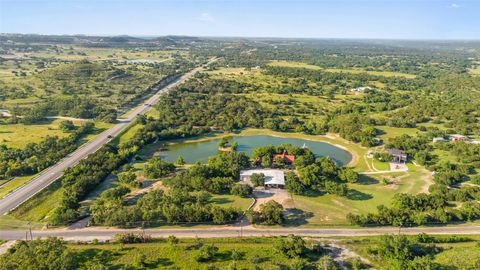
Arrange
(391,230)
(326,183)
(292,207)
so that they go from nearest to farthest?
(391,230), (292,207), (326,183)

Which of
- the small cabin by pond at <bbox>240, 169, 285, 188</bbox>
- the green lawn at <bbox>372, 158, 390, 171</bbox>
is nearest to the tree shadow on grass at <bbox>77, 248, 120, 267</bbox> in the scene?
the small cabin by pond at <bbox>240, 169, 285, 188</bbox>

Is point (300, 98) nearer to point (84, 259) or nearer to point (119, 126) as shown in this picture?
point (119, 126)

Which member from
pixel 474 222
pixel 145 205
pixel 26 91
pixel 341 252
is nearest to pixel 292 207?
pixel 341 252

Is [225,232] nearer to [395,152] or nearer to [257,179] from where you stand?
[257,179]

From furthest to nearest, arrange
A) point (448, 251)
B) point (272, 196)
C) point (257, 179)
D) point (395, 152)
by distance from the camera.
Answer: point (395, 152) → point (257, 179) → point (272, 196) → point (448, 251)

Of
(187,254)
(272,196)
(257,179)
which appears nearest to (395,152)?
(272,196)
